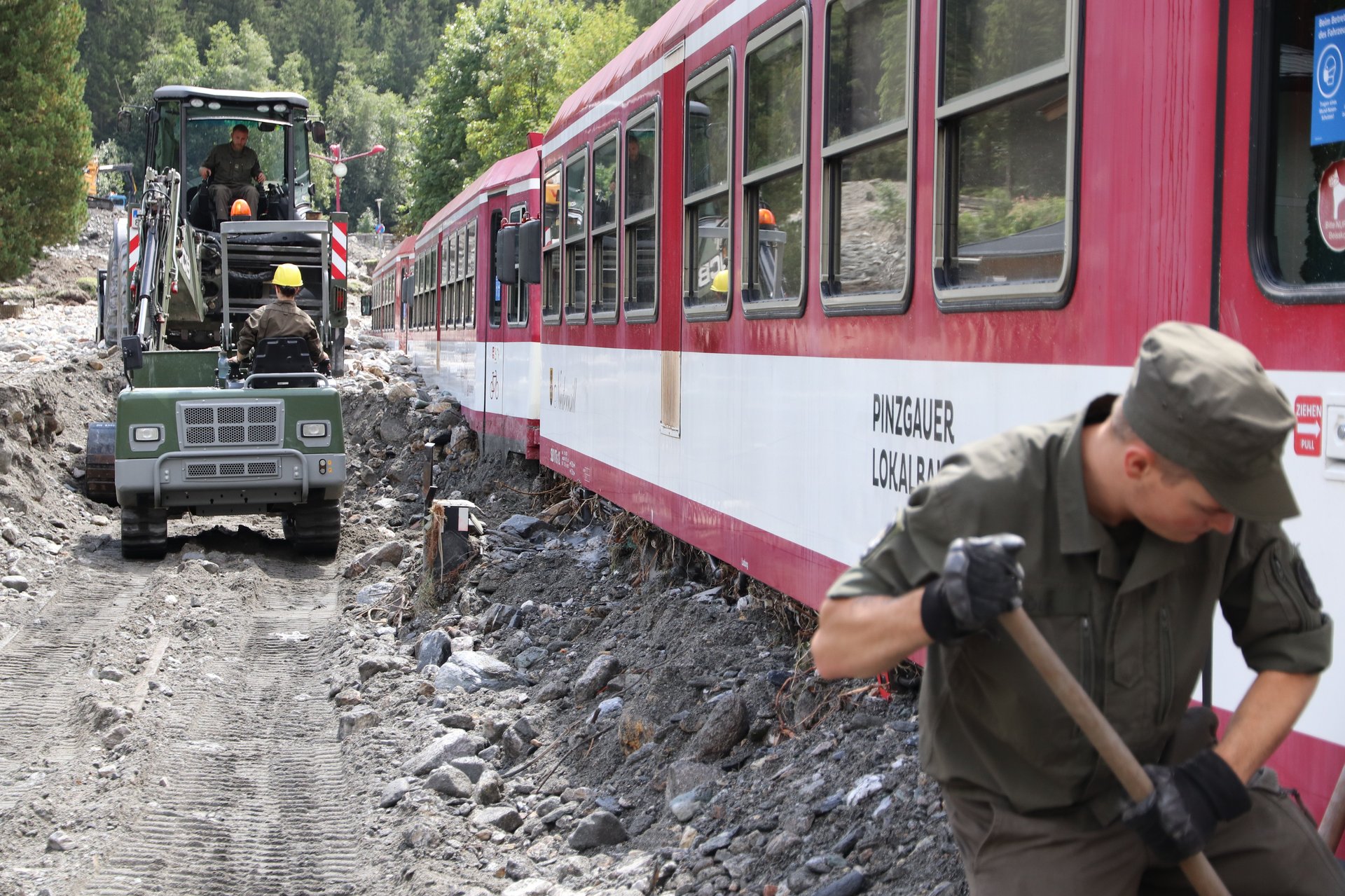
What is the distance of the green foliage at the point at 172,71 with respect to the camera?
315 feet

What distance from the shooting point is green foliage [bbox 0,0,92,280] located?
34.2 m

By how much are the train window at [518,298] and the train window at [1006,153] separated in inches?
398

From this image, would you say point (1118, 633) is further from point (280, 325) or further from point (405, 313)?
point (405, 313)

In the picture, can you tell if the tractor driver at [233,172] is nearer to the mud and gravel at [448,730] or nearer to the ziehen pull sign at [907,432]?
the mud and gravel at [448,730]

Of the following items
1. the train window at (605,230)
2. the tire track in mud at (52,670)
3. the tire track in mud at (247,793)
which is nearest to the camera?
the tire track in mud at (247,793)

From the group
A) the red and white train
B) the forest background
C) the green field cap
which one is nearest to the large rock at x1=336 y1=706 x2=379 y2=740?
the red and white train

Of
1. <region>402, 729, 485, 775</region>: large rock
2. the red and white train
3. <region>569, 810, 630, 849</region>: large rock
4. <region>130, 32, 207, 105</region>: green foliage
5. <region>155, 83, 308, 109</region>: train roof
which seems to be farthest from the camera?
<region>130, 32, 207, 105</region>: green foliage

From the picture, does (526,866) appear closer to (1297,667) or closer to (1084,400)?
(1084,400)

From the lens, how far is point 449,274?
20.8 m

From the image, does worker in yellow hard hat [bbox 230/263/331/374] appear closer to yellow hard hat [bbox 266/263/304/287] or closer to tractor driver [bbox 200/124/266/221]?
yellow hard hat [bbox 266/263/304/287]

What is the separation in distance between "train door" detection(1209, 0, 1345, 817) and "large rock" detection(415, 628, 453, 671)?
6470 mm

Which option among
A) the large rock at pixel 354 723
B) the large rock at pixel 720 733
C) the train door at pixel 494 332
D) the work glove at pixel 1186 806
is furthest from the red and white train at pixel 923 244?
the train door at pixel 494 332

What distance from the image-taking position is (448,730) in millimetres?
7633

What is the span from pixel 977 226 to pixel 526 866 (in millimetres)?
3072
